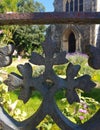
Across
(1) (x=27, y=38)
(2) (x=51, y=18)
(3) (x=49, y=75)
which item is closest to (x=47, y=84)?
(3) (x=49, y=75)

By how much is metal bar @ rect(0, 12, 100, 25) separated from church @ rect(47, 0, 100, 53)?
2696cm

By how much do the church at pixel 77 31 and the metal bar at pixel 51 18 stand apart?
88.5ft

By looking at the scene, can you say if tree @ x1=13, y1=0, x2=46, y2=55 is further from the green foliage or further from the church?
the green foliage

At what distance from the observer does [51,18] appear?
54.2 inches

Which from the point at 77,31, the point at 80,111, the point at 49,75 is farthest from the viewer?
the point at 77,31

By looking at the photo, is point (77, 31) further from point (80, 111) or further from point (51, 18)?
point (51, 18)

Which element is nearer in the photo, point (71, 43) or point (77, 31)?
point (77, 31)

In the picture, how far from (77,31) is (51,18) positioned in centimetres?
2883

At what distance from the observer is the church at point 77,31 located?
29.0 meters

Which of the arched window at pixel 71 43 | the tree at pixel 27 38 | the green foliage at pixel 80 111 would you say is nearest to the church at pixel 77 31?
the arched window at pixel 71 43

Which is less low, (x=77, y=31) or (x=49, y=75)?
(x=49, y=75)

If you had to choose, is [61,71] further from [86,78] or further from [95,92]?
[86,78]

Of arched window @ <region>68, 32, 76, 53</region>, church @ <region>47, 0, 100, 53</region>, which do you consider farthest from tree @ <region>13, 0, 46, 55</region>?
arched window @ <region>68, 32, 76, 53</region>

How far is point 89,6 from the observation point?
2933 centimetres
